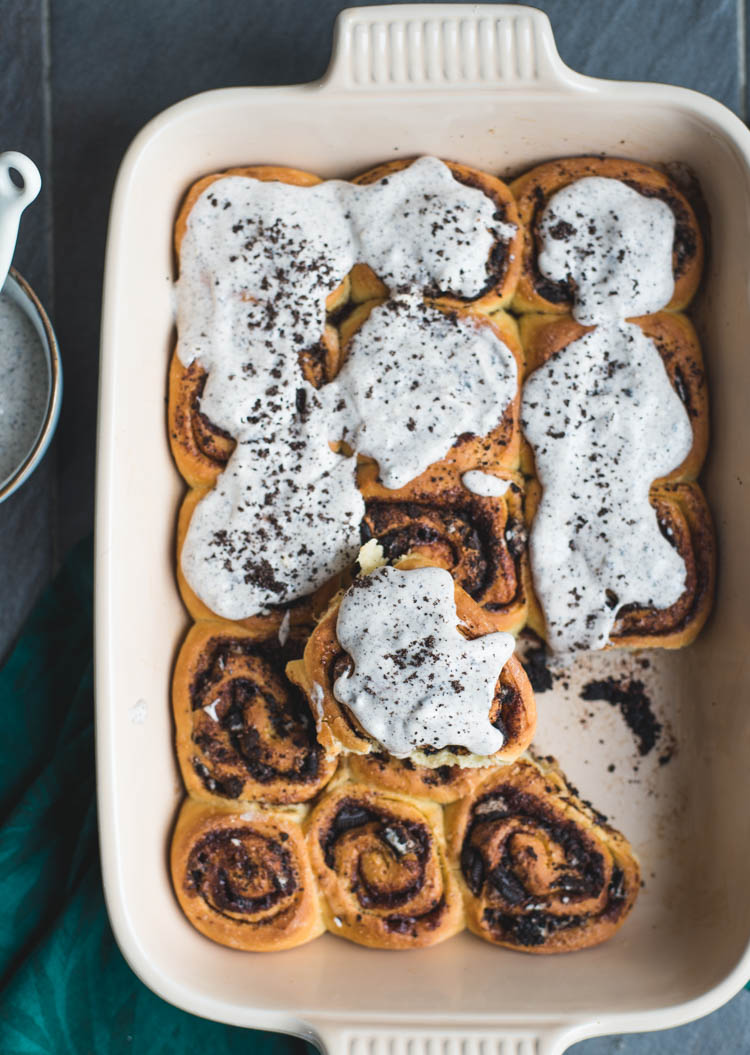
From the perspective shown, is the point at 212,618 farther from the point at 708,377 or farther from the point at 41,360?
the point at 708,377

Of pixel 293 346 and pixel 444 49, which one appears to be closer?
pixel 444 49

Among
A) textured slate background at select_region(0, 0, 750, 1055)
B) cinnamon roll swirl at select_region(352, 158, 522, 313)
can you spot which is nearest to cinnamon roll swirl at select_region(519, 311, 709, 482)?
cinnamon roll swirl at select_region(352, 158, 522, 313)

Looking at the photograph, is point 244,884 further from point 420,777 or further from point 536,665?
point 536,665

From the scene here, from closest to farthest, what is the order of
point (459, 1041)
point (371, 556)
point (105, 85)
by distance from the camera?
point (459, 1041) → point (371, 556) → point (105, 85)

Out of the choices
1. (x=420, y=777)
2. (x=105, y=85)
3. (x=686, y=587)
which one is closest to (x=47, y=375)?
(x=105, y=85)

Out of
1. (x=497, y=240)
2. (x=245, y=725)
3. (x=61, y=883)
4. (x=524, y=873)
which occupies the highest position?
(x=497, y=240)

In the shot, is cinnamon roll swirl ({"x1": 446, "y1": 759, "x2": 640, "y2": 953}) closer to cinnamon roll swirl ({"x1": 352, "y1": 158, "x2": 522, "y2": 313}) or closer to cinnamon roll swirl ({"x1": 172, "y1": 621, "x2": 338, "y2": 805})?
cinnamon roll swirl ({"x1": 172, "y1": 621, "x2": 338, "y2": 805})

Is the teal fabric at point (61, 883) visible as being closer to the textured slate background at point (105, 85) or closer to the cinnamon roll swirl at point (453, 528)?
the textured slate background at point (105, 85)
